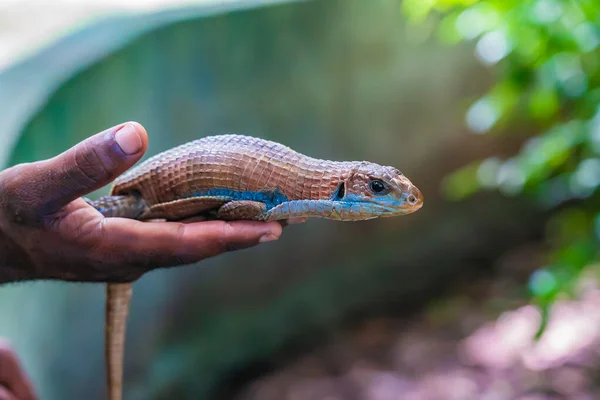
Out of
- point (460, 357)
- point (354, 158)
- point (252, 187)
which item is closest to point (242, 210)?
point (252, 187)

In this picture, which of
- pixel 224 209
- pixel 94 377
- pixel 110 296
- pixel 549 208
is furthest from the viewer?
pixel 549 208

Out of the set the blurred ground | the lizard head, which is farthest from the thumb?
the blurred ground

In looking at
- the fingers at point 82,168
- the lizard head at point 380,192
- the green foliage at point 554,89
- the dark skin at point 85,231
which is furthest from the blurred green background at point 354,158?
the lizard head at point 380,192

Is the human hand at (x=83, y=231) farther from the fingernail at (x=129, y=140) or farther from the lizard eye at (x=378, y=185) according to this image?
the lizard eye at (x=378, y=185)

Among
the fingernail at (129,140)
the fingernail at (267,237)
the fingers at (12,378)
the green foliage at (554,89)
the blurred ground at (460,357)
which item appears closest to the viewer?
the fingernail at (129,140)

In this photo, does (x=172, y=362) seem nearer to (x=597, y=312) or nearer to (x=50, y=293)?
(x=50, y=293)

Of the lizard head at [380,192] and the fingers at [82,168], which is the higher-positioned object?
the lizard head at [380,192]

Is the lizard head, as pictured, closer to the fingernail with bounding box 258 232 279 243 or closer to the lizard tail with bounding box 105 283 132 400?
the fingernail with bounding box 258 232 279 243

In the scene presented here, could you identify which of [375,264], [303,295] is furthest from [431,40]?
[303,295]
